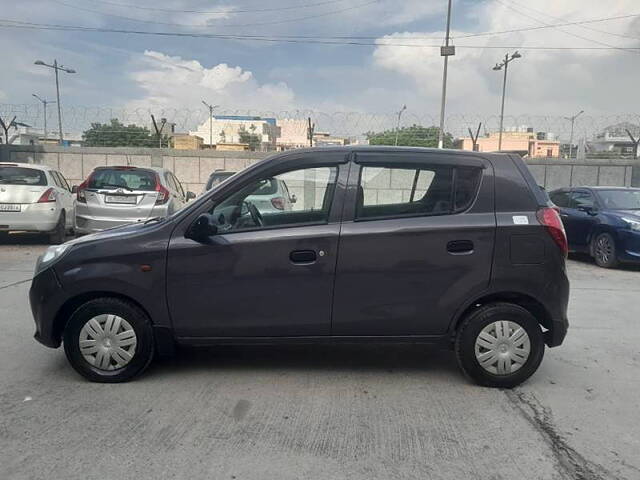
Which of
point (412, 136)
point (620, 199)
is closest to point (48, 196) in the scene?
point (620, 199)

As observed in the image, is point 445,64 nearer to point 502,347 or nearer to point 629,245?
point 629,245

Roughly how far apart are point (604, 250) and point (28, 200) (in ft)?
35.2

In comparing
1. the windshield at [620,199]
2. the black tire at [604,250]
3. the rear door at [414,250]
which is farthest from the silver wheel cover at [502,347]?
the windshield at [620,199]

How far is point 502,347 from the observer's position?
13.4 ft

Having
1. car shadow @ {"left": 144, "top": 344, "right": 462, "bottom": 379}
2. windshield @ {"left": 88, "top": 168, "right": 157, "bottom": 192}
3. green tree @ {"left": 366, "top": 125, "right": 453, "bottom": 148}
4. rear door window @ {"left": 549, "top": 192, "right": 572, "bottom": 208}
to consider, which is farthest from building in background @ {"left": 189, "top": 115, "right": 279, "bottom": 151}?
car shadow @ {"left": 144, "top": 344, "right": 462, "bottom": 379}

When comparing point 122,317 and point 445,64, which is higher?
point 445,64

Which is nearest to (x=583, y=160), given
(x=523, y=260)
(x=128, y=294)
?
(x=523, y=260)

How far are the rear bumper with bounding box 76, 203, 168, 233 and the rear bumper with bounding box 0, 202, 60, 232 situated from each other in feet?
2.02

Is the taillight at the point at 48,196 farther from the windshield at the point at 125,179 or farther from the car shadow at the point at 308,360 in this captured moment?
the car shadow at the point at 308,360

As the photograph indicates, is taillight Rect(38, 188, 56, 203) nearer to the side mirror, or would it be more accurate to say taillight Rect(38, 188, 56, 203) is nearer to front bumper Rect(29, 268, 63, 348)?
front bumper Rect(29, 268, 63, 348)

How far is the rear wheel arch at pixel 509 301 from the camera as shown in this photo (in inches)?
162

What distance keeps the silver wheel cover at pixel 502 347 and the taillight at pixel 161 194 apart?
7827 mm

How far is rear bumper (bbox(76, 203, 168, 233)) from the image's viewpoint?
1045cm

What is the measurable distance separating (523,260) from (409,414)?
55.0 inches
